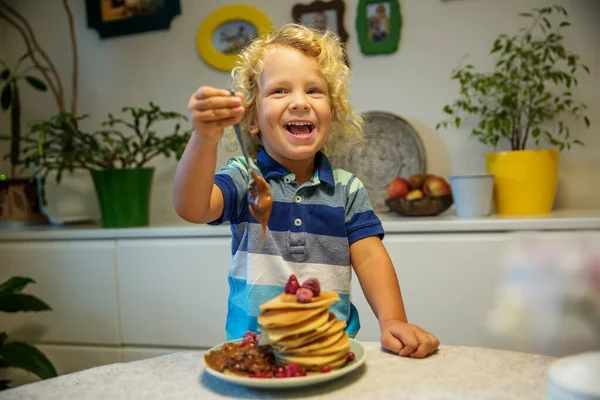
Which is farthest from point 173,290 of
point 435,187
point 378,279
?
point 378,279

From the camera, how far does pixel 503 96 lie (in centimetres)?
187

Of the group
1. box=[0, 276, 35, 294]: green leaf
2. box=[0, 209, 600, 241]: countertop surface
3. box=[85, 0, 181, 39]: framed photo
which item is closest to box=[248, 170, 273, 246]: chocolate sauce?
box=[0, 209, 600, 241]: countertop surface

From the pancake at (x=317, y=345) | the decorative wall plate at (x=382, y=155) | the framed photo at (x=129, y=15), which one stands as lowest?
the pancake at (x=317, y=345)

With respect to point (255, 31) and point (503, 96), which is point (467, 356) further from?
point (255, 31)

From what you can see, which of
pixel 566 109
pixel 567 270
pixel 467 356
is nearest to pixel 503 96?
pixel 566 109

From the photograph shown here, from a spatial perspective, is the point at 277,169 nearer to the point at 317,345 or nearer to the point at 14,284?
the point at 317,345

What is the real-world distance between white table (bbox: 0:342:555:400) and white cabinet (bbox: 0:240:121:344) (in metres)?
1.26

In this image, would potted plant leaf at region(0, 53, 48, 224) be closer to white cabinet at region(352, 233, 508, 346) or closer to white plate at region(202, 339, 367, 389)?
white cabinet at region(352, 233, 508, 346)

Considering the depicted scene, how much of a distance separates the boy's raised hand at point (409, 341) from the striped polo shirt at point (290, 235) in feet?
0.60

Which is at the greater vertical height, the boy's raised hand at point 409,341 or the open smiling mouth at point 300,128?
the open smiling mouth at point 300,128

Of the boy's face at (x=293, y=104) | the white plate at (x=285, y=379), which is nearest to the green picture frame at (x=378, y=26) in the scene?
the boy's face at (x=293, y=104)

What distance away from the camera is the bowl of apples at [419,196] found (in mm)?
1792

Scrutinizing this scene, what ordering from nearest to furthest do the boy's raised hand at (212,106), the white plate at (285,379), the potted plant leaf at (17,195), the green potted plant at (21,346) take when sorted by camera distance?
the white plate at (285,379)
the boy's raised hand at (212,106)
the green potted plant at (21,346)
the potted plant leaf at (17,195)

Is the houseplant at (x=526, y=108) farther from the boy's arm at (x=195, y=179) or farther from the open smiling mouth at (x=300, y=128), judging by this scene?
the boy's arm at (x=195, y=179)
